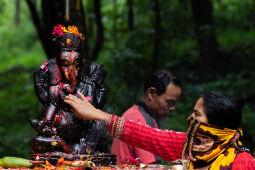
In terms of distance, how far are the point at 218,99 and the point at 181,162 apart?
0.52 metres

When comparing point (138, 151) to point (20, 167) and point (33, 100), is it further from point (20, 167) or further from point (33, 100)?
point (33, 100)

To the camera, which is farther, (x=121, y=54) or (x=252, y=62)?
(x=252, y=62)

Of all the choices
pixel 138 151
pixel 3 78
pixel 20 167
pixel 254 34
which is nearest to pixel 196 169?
pixel 138 151

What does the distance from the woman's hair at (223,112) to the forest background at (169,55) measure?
3.65 meters

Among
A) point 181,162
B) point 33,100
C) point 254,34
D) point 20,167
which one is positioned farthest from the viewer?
point 33,100

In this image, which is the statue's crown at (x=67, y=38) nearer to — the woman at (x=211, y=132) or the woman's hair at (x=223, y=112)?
the woman at (x=211, y=132)

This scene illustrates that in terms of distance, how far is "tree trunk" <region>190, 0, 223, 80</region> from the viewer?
32.1ft

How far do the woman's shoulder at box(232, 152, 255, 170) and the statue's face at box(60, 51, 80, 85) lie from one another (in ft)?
4.89

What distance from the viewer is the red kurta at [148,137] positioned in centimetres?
284

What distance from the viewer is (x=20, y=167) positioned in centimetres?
282

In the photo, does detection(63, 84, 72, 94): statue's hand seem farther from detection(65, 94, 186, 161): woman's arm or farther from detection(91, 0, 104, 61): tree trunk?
detection(91, 0, 104, 61): tree trunk

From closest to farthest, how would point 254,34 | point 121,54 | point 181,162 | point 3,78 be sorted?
1. point 181,162
2. point 121,54
3. point 254,34
4. point 3,78

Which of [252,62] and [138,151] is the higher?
A: [252,62]

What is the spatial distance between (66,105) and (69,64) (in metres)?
0.35
